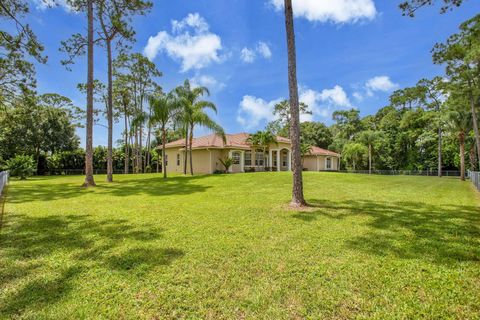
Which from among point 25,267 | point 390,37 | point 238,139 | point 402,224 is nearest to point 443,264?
point 402,224

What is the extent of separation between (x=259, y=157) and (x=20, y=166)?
2099cm

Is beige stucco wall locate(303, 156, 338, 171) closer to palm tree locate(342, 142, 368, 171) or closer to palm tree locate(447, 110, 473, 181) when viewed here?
palm tree locate(342, 142, 368, 171)

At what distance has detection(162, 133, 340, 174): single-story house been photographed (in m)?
24.6

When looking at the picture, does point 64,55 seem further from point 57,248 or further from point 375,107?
point 375,107

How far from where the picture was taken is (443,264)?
3949 millimetres

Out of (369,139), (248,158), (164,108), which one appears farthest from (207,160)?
(369,139)

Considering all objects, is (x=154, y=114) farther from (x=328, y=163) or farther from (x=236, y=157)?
(x=328, y=163)

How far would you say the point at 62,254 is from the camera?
4.33 m

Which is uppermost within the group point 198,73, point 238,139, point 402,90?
point 402,90

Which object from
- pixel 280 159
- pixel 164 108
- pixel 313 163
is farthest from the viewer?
pixel 313 163

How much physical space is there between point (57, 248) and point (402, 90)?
161 ft

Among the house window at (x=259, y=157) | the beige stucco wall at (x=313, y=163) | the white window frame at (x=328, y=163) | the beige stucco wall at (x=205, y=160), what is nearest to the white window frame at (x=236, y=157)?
the beige stucco wall at (x=205, y=160)

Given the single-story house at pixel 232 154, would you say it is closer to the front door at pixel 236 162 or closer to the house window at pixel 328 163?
the front door at pixel 236 162

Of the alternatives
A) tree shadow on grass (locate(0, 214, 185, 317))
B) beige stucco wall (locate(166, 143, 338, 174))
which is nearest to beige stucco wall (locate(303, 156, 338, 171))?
beige stucco wall (locate(166, 143, 338, 174))
